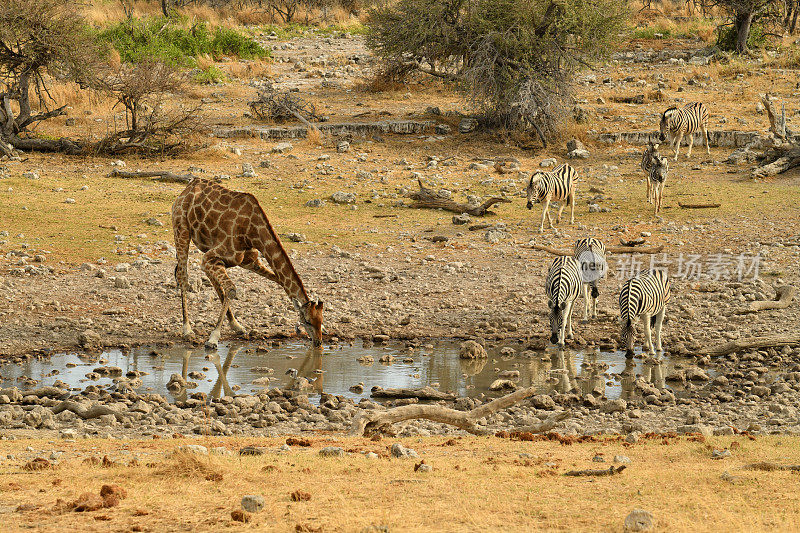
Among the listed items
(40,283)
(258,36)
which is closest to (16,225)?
(40,283)

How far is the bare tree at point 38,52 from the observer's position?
2408 centimetres

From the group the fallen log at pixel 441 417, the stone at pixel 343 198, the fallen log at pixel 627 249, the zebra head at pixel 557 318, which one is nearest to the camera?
the fallen log at pixel 441 417

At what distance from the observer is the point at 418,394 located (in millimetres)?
11984

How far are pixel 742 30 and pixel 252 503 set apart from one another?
1335 inches

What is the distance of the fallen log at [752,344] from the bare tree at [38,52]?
16762 mm

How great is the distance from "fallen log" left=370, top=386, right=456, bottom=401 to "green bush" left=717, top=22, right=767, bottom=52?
28657mm

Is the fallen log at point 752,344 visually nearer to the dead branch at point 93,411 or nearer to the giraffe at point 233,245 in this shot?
the giraffe at point 233,245

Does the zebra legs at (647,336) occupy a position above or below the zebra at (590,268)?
below

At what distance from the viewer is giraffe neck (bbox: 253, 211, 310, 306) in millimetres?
14180

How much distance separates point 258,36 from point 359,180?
21.0 meters

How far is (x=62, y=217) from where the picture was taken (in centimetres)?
1959

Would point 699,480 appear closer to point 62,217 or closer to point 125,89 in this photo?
point 62,217

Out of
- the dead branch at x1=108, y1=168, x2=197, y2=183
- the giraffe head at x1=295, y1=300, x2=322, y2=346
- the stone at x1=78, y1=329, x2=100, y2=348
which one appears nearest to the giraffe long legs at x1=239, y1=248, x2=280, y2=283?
the giraffe head at x1=295, y1=300, x2=322, y2=346

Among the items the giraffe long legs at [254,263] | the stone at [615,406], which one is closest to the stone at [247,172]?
the giraffe long legs at [254,263]
